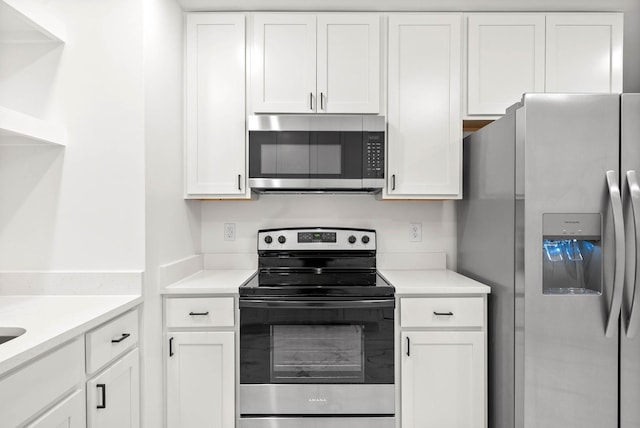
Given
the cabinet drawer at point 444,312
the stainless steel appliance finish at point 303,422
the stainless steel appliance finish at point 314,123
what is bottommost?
the stainless steel appliance finish at point 303,422

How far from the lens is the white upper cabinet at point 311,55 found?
213 cm

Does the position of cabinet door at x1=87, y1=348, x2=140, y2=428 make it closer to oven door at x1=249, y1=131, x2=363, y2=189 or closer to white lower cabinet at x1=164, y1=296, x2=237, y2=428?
white lower cabinet at x1=164, y1=296, x2=237, y2=428

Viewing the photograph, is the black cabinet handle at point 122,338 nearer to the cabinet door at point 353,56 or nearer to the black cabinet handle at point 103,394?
the black cabinet handle at point 103,394

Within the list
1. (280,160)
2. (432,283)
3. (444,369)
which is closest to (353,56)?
(280,160)

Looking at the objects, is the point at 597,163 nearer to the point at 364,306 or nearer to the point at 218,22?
the point at 364,306

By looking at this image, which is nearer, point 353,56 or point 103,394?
point 103,394

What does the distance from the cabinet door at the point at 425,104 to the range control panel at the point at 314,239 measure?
1.43ft

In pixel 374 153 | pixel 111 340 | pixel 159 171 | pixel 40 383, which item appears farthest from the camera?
pixel 374 153

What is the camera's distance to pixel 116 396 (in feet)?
4.74

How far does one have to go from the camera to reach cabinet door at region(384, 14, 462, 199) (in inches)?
84.2

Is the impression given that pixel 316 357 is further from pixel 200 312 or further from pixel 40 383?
pixel 40 383

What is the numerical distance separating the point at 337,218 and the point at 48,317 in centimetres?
162

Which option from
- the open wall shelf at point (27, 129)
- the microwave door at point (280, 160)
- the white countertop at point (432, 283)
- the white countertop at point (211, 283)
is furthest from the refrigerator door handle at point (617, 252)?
the open wall shelf at point (27, 129)

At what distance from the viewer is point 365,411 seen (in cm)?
185
